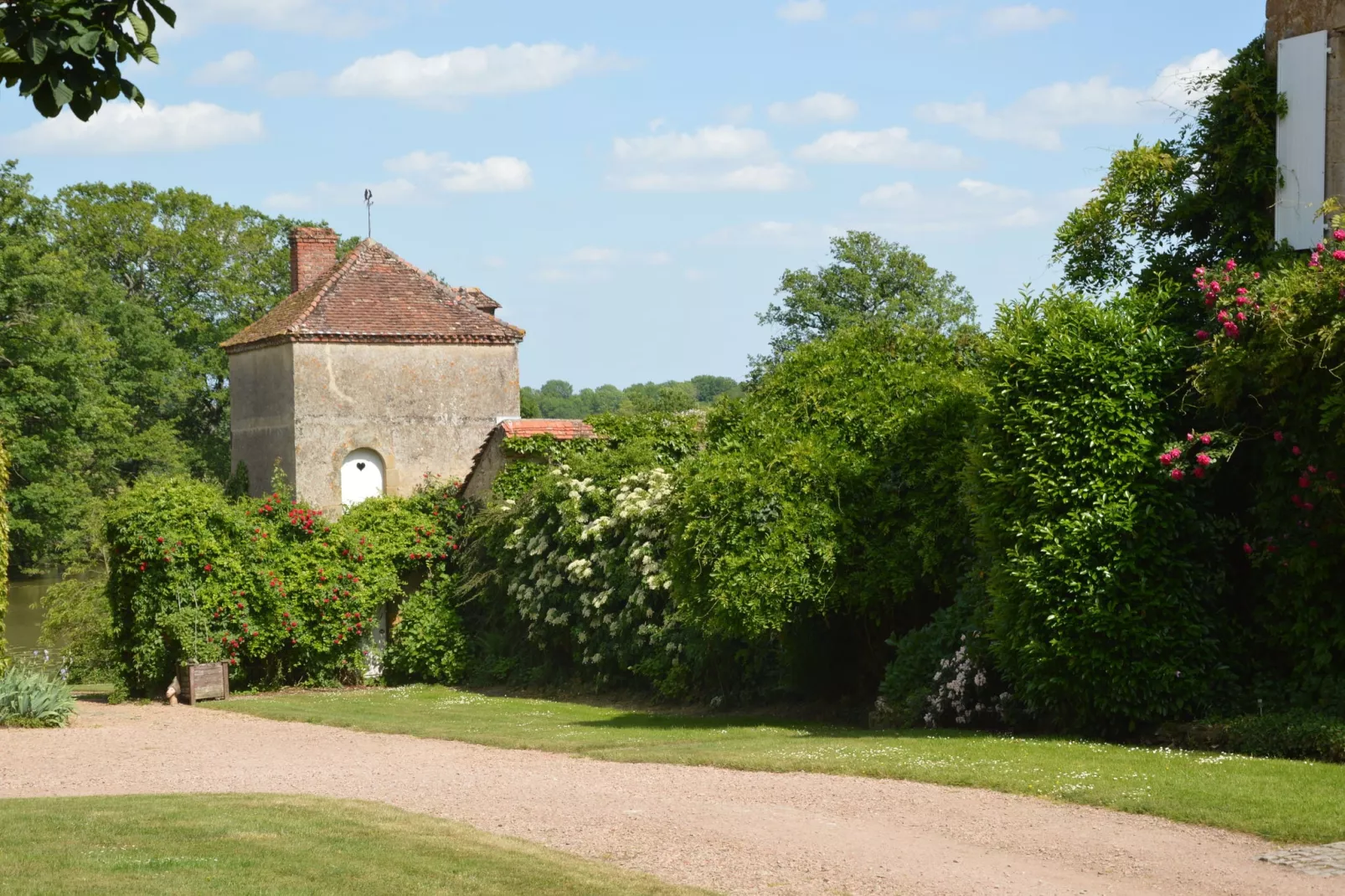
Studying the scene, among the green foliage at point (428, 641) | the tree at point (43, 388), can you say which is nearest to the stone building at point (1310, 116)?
the green foliage at point (428, 641)

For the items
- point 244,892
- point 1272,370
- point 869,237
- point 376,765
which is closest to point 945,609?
point 1272,370

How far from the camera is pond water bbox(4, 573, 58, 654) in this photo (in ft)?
120

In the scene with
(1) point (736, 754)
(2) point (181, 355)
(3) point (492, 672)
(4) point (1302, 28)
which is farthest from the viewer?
(2) point (181, 355)

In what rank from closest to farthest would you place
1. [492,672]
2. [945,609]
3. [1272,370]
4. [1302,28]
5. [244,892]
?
[244,892], [1272,370], [1302,28], [945,609], [492,672]

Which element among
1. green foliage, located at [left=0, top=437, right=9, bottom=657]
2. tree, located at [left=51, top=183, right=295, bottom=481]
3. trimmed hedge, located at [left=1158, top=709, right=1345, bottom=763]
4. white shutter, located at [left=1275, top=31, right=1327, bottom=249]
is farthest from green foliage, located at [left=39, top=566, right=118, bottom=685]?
tree, located at [left=51, top=183, right=295, bottom=481]

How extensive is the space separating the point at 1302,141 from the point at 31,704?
1638 centimetres

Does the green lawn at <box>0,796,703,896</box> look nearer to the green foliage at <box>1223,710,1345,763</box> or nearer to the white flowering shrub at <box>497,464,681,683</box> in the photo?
the green foliage at <box>1223,710,1345,763</box>

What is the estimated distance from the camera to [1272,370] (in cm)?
1211

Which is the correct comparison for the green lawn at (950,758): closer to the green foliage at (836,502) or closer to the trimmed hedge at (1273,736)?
the trimmed hedge at (1273,736)

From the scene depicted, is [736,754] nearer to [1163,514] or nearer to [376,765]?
[376,765]

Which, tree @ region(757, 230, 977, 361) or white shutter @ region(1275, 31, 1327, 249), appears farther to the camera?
tree @ region(757, 230, 977, 361)

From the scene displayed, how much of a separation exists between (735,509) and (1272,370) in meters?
6.01

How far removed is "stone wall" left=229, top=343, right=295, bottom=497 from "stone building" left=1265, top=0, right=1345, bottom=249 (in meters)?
21.6

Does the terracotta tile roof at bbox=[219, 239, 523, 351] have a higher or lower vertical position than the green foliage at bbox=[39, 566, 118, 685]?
higher
